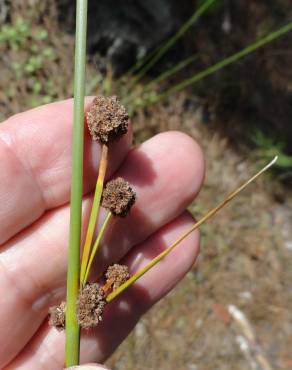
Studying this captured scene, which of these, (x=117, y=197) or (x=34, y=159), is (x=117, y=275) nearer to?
(x=117, y=197)

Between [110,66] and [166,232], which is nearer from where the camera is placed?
[166,232]

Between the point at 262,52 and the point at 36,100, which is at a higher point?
the point at 36,100

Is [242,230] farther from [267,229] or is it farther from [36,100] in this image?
[36,100]

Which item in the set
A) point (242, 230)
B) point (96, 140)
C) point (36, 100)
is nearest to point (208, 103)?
point (242, 230)

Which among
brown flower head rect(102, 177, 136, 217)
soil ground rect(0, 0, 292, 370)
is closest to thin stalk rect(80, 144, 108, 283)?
brown flower head rect(102, 177, 136, 217)

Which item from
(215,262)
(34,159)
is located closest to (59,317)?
(34,159)

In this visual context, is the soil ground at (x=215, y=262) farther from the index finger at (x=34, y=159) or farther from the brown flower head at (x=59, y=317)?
the brown flower head at (x=59, y=317)
